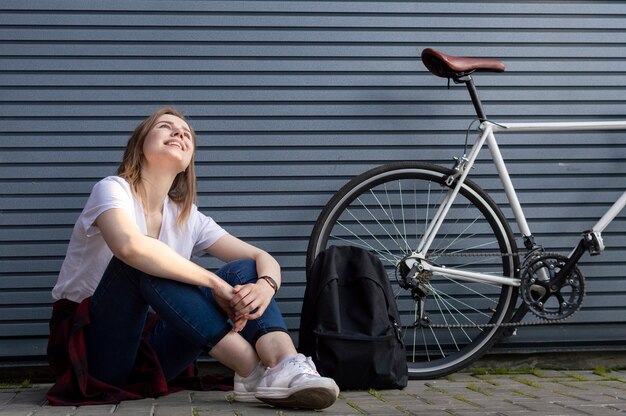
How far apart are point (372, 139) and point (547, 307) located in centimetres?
114

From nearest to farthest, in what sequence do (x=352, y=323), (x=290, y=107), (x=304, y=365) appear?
(x=304, y=365)
(x=352, y=323)
(x=290, y=107)

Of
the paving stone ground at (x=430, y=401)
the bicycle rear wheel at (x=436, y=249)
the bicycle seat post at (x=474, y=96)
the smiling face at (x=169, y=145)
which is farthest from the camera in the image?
the bicycle rear wheel at (x=436, y=249)

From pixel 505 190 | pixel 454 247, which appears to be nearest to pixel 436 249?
pixel 454 247

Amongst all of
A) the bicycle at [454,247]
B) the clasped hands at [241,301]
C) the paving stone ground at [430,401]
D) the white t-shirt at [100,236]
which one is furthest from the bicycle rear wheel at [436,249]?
the clasped hands at [241,301]

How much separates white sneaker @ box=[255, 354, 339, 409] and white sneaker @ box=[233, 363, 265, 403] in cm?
7

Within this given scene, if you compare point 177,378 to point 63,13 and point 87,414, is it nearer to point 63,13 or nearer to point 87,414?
point 87,414

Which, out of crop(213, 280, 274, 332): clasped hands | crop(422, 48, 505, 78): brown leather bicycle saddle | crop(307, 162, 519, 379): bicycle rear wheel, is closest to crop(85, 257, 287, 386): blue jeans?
crop(213, 280, 274, 332): clasped hands

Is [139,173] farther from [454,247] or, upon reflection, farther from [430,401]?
[454,247]

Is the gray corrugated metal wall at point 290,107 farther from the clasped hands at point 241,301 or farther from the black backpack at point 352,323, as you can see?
the clasped hands at point 241,301

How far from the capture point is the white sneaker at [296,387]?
2.79m

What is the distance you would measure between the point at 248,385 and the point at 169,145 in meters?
0.93

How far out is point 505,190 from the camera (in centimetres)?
416

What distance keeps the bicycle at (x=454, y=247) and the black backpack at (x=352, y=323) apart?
0.34 m

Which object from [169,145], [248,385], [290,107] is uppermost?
[290,107]
